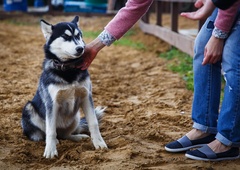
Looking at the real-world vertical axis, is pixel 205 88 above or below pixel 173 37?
above

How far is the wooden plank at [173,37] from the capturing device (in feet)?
24.4

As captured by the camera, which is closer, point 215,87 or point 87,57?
point 215,87

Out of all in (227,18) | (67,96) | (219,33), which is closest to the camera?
(227,18)

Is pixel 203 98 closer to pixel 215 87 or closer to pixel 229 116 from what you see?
pixel 215 87

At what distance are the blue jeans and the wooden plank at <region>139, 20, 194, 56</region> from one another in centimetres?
402

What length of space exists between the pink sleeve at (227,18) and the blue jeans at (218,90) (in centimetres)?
9

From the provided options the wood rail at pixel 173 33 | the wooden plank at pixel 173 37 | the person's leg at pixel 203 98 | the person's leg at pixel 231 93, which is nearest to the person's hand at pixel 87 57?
the person's leg at pixel 203 98

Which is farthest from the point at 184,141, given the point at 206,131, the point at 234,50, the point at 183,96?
the point at 183,96

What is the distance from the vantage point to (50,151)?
3.38 metres

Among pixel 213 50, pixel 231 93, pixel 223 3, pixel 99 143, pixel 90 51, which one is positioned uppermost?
pixel 223 3

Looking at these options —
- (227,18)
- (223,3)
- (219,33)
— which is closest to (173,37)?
(219,33)

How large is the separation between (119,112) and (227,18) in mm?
2210

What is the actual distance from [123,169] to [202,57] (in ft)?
3.11

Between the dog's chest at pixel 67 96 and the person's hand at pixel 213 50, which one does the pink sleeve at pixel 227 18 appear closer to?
the person's hand at pixel 213 50
